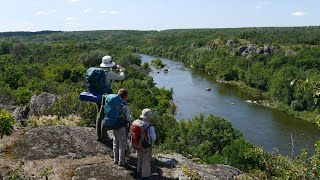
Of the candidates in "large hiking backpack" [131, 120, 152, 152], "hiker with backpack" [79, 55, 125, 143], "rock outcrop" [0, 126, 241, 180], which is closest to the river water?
"rock outcrop" [0, 126, 241, 180]

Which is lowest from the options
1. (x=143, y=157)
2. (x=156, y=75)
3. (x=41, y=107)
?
(x=156, y=75)

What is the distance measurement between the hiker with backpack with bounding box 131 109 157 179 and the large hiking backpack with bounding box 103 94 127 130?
25.0 inches

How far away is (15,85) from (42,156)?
48364 mm

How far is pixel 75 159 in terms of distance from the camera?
33.5ft

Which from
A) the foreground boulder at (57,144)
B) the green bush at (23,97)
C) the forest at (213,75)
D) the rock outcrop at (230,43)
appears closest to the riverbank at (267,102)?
the forest at (213,75)

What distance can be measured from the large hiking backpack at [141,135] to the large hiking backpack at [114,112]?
2.25ft

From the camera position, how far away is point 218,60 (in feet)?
351

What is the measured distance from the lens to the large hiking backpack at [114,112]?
9117 mm

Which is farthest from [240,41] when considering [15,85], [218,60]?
[15,85]

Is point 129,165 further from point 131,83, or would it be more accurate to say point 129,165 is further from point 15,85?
point 131,83

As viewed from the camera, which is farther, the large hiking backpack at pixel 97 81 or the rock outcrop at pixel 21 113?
the rock outcrop at pixel 21 113

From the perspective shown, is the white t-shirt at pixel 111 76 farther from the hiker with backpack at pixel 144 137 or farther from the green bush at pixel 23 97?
the green bush at pixel 23 97

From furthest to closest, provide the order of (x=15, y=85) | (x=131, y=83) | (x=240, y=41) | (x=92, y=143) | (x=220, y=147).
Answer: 1. (x=240, y=41)
2. (x=131, y=83)
3. (x=15, y=85)
4. (x=220, y=147)
5. (x=92, y=143)

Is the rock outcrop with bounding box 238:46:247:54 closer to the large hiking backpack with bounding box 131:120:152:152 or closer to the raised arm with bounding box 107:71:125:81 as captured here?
the raised arm with bounding box 107:71:125:81
